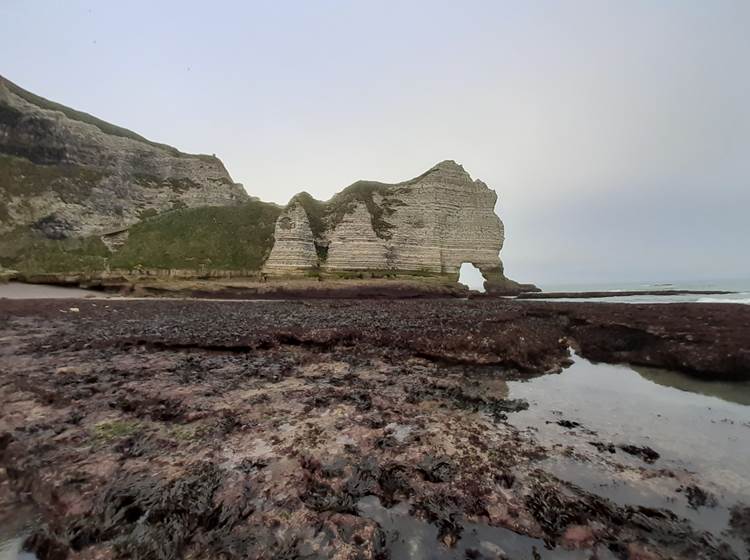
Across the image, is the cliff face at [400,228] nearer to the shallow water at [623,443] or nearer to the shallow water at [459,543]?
the shallow water at [623,443]

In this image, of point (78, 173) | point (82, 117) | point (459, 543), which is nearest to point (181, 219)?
point (78, 173)

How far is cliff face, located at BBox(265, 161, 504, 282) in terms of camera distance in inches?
1876

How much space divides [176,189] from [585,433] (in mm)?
62077

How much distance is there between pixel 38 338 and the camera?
39.7 ft

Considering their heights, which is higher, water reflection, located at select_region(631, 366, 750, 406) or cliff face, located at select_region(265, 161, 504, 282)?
cliff face, located at select_region(265, 161, 504, 282)

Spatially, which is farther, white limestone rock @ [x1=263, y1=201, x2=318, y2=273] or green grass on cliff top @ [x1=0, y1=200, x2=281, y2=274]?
white limestone rock @ [x1=263, y1=201, x2=318, y2=273]

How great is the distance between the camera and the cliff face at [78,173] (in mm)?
40594

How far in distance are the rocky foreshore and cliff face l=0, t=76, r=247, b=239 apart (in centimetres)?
4115

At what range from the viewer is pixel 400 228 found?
164 ft

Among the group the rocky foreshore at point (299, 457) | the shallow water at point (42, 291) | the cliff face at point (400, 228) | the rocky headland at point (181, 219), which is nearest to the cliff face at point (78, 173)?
the rocky headland at point (181, 219)

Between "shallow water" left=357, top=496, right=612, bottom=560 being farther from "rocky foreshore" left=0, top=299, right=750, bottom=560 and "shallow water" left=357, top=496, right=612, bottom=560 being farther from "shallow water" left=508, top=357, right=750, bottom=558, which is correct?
"shallow water" left=508, top=357, right=750, bottom=558

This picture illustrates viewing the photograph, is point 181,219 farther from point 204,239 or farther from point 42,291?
point 42,291

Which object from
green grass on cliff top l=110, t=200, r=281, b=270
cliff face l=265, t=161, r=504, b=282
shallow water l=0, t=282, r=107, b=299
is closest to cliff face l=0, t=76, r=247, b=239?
green grass on cliff top l=110, t=200, r=281, b=270

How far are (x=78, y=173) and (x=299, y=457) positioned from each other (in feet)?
187
